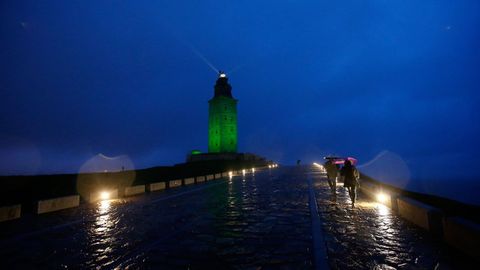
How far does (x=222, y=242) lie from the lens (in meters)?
6.09

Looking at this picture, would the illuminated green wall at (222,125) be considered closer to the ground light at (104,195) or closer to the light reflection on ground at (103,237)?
the ground light at (104,195)

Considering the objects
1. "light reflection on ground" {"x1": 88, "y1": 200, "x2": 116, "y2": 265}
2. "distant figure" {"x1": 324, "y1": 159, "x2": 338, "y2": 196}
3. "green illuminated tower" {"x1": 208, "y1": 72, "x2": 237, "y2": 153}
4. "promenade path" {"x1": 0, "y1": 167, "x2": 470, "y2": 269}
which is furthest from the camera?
"green illuminated tower" {"x1": 208, "y1": 72, "x2": 237, "y2": 153}

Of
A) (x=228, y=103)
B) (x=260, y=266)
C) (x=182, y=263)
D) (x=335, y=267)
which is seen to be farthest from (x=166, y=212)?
(x=228, y=103)

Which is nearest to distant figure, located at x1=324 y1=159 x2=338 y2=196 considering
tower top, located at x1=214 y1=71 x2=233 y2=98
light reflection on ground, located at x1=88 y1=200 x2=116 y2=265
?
light reflection on ground, located at x1=88 y1=200 x2=116 y2=265

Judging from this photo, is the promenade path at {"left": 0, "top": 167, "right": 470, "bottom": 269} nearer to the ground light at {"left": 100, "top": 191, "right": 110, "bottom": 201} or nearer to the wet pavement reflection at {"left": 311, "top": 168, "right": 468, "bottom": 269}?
the wet pavement reflection at {"left": 311, "top": 168, "right": 468, "bottom": 269}

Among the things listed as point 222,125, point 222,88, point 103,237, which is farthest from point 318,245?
point 222,88

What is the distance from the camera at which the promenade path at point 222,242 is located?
15.9 ft

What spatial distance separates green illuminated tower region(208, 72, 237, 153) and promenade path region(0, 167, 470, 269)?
76.5 metres

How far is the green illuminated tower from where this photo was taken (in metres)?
86.8

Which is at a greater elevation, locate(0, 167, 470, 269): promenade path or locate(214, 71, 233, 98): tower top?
locate(214, 71, 233, 98): tower top

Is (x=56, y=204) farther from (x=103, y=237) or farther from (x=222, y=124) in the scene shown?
(x=222, y=124)

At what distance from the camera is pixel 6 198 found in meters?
14.8

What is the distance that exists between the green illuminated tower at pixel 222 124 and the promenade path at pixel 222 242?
251ft

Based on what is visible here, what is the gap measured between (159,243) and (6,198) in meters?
13.7
